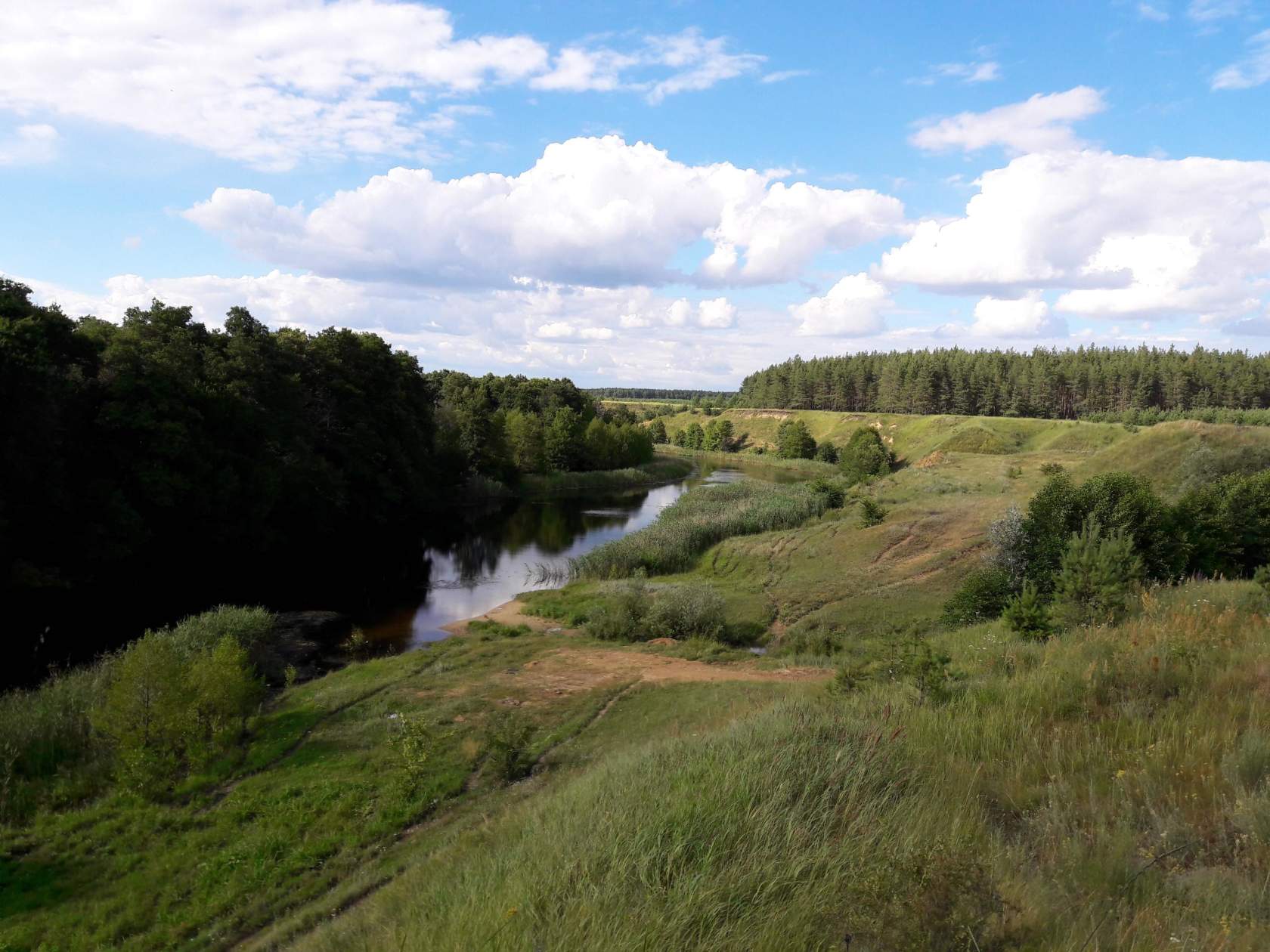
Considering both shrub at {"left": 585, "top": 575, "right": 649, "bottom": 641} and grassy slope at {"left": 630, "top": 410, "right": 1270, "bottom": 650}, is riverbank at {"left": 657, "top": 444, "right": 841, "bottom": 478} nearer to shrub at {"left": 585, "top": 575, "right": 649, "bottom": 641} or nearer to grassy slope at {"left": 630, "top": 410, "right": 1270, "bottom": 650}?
grassy slope at {"left": 630, "top": 410, "right": 1270, "bottom": 650}

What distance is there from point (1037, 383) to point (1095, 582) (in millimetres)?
105827

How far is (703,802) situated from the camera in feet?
14.1

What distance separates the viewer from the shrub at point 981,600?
64.5ft

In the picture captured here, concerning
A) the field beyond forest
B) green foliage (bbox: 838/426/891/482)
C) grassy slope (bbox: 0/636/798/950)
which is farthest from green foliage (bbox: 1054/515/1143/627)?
green foliage (bbox: 838/426/891/482)

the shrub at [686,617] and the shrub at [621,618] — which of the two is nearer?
the shrub at [686,617]

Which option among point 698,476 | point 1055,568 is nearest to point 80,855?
point 1055,568

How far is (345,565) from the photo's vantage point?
120 ft

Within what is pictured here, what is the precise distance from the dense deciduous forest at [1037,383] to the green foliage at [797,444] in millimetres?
23856

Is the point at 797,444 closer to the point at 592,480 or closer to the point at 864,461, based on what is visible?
the point at 864,461

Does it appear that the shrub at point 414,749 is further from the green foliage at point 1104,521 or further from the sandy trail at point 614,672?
the green foliage at point 1104,521

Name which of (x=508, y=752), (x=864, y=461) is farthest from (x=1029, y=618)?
(x=864, y=461)

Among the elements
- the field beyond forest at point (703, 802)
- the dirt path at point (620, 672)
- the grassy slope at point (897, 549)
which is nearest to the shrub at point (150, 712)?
the field beyond forest at point (703, 802)

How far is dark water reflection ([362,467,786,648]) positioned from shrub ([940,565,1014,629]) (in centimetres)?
1662

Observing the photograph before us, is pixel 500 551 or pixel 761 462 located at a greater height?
pixel 761 462
